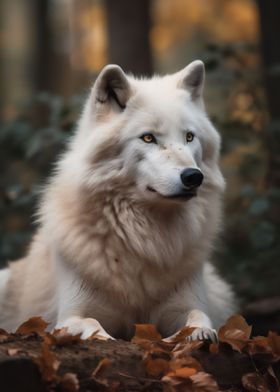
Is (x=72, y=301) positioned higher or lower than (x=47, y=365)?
lower

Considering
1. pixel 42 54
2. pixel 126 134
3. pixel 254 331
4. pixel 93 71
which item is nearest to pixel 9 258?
pixel 254 331

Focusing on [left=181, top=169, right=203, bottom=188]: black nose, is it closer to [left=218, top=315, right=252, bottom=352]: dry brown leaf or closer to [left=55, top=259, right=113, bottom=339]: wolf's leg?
[left=218, top=315, right=252, bottom=352]: dry brown leaf

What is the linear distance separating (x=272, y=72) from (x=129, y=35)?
2.84m

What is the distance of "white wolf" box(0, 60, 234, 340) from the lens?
164 inches

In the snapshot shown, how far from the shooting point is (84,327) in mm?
3912

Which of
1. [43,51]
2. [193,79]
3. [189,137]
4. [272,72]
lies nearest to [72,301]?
[189,137]

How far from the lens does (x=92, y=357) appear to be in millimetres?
3205

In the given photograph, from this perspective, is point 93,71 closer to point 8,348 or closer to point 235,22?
point 235,22

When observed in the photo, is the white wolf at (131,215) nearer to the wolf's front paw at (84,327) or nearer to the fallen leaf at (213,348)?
the wolf's front paw at (84,327)

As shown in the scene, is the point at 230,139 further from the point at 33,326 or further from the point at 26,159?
the point at 33,326

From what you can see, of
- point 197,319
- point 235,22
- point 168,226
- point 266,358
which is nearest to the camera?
point 266,358

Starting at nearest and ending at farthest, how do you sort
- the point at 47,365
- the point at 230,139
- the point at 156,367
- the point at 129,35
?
the point at 47,365, the point at 156,367, the point at 230,139, the point at 129,35

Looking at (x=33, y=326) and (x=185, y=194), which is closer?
(x=33, y=326)

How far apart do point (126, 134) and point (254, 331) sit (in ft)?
7.67
